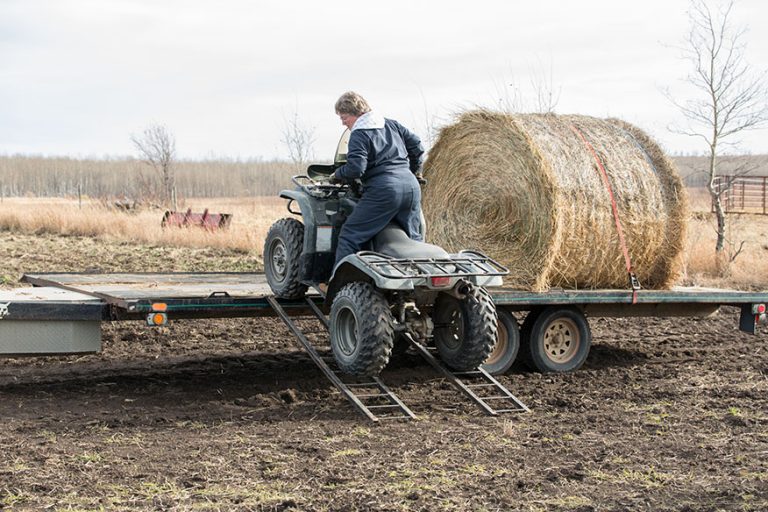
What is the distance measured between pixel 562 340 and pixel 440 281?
2675 millimetres

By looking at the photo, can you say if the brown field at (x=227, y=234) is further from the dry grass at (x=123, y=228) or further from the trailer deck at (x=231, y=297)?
the trailer deck at (x=231, y=297)

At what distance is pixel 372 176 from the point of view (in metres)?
7.65

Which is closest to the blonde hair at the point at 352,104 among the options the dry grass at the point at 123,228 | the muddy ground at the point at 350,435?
the muddy ground at the point at 350,435

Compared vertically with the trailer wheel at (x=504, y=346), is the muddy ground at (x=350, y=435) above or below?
below

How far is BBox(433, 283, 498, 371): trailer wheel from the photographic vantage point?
7.39 m

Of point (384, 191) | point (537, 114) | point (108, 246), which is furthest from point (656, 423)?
point (108, 246)

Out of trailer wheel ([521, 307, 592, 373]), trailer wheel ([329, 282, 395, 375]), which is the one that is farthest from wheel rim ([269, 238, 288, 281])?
trailer wheel ([521, 307, 592, 373])

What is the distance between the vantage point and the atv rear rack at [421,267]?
7.00 metres

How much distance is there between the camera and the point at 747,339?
1109cm

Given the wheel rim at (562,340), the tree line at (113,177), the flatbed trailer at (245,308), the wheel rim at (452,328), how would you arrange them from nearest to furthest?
the flatbed trailer at (245,308) < the wheel rim at (452,328) < the wheel rim at (562,340) < the tree line at (113,177)

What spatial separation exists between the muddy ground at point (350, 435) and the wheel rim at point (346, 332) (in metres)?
0.47

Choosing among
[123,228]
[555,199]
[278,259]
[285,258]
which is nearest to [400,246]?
[285,258]

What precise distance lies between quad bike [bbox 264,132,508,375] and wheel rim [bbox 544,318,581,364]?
1.75 meters

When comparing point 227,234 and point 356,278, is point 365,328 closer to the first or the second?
point 356,278
